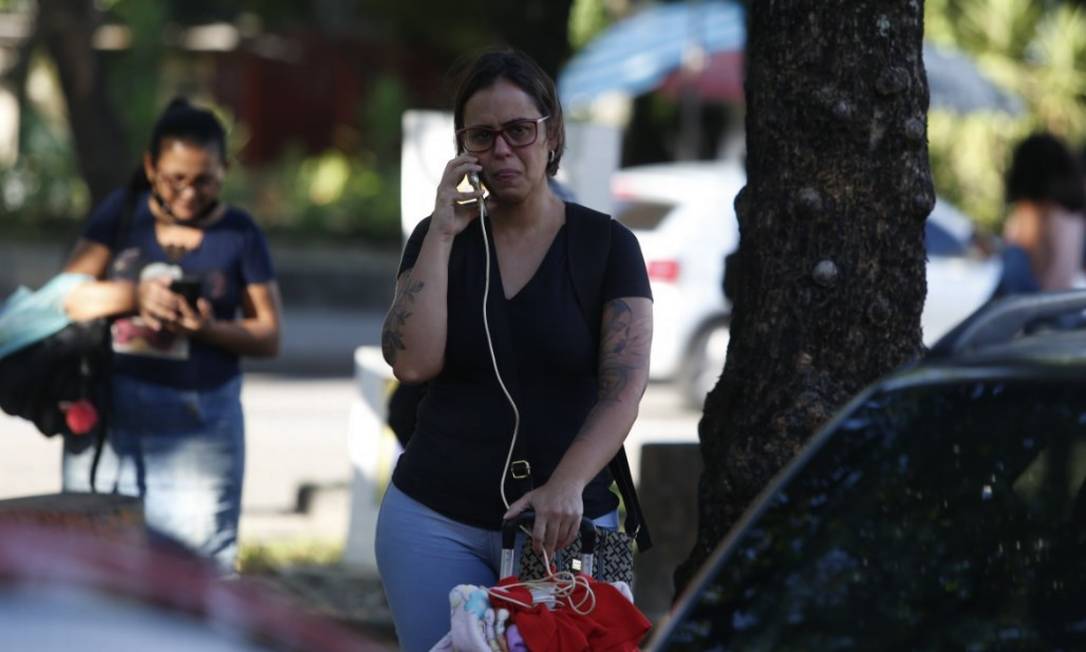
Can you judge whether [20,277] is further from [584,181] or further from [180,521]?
[180,521]

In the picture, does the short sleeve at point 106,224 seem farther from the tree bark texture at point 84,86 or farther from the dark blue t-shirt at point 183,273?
the tree bark texture at point 84,86

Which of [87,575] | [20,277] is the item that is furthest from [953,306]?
[87,575]

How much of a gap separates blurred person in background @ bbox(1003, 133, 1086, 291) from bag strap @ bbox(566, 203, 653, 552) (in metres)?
4.00

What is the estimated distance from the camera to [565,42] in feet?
35.2

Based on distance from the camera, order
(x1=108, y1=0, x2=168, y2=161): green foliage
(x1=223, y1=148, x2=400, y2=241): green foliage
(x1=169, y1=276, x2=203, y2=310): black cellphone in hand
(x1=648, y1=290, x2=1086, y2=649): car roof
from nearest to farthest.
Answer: (x1=648, y1=290, x2=1086, y2=649): car roof, (x1=169, y1=276, x2=203, y2=310): black cellphone in hand, (x1=223, y1=148, x2=400, y2=241): green foliage, (x1=108, y1=0, x2=168, y2=161): green foliage

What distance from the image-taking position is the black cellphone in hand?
215 inches

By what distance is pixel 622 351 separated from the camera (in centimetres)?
375

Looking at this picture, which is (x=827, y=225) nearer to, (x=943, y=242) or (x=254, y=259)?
(x=254, y=259)

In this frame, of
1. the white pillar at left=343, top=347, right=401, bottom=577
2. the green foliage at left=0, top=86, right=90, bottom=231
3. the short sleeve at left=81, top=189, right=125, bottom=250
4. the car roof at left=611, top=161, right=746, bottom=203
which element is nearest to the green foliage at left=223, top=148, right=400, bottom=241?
the green foliage at left=0, top=86, right=90, bottom=231

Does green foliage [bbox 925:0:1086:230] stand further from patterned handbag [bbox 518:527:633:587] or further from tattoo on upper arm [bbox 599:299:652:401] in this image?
patterned handbag [bbox 518:527:633:587]

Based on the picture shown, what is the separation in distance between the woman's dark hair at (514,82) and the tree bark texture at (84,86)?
10908 mm

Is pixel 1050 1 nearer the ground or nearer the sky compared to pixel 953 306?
nearer the sky

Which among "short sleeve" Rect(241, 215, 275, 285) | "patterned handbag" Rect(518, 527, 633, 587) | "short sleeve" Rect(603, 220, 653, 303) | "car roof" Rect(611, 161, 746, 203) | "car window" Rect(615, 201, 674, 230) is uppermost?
"short sleeve" Rect(603, 220, 653, 303)

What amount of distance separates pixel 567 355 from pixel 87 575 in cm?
203
